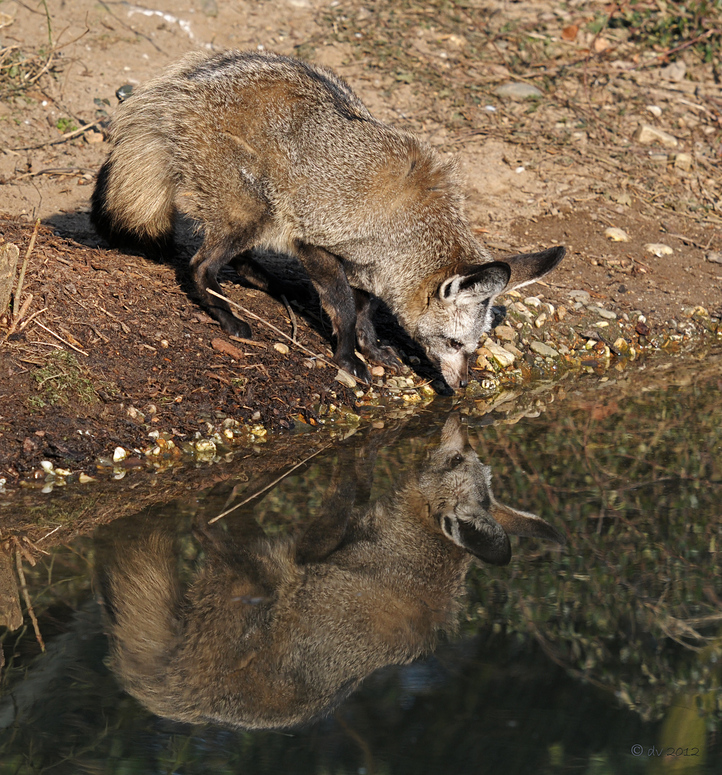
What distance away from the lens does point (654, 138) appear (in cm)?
948

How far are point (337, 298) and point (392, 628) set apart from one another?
289cm

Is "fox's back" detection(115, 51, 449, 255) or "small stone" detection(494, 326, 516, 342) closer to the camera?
"fox's back" detection(115, 51, 449, 255)

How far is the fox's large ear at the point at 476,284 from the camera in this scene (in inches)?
206

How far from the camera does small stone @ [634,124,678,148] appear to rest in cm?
945

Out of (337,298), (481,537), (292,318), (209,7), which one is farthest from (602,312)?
(209,7)

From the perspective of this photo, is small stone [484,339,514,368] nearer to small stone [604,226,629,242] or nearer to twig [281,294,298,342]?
twig [281,294,298,342]

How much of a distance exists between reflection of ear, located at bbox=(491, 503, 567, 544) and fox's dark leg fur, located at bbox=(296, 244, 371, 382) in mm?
1817

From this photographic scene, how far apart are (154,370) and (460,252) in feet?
7.00

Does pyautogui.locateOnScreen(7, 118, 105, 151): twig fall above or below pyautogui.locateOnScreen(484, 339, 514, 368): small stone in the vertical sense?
above

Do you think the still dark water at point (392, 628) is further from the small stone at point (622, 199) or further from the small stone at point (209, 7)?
the small stone at point (209, 7)

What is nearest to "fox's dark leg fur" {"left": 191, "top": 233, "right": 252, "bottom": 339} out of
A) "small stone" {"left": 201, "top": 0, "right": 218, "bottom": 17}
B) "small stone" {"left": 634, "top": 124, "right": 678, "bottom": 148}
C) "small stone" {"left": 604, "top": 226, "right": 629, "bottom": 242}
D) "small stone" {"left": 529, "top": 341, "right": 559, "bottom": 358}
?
"small stone" {"left": 529, "top": 341, "right": 559, "bottom": 358}

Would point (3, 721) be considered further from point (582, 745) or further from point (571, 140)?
point (571, 140)

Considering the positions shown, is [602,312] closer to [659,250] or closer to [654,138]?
[659,250]

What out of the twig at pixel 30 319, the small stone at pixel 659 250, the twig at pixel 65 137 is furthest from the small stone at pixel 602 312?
the twig at pixel 65 137
